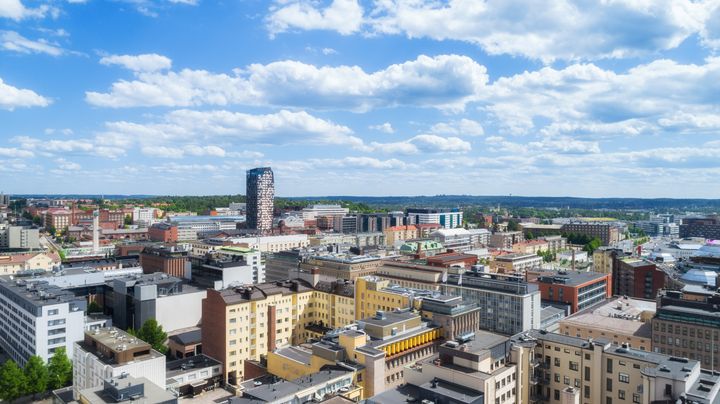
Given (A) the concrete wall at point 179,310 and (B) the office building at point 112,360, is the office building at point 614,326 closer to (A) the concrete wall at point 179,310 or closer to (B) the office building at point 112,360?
(B) the office building at point 112,360

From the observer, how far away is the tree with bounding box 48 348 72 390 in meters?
77.1

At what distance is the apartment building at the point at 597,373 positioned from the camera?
48719 millimetres

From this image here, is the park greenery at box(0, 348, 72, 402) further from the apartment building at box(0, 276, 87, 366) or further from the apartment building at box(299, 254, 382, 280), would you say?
the apartment building at box(299, 254, 382, 280)

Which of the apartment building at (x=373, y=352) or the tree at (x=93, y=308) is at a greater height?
the apartment building at (x=373, y=352)

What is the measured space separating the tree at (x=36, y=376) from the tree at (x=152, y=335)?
18031 mm

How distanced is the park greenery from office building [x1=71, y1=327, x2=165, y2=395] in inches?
182

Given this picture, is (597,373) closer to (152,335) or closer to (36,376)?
(152,335)

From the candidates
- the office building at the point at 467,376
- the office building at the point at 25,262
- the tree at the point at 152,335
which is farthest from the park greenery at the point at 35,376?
the office building at the point at 25,262

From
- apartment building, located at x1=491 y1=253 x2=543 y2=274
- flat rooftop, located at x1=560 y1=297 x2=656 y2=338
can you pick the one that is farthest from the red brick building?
flat rooftop, located at x1=560 y1=297 x2=656 y2=338

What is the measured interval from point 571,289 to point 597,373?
56.2m

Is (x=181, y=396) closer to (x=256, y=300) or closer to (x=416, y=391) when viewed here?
(x=256, y=300)

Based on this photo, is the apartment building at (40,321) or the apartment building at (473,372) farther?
the apartment building at (40,321)

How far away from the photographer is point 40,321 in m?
79.9

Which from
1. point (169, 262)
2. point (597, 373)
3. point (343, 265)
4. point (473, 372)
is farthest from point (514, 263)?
point (473, 372)
